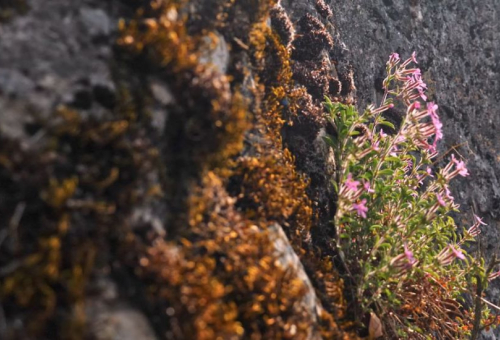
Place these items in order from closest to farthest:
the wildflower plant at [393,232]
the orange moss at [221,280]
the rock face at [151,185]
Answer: the rock face at [151,185], the orange moss at [221,280], the wildflower plant at [393,232]

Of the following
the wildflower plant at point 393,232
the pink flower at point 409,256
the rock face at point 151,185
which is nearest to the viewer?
the rock face at point 151,185

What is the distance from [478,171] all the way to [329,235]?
3.37 meters

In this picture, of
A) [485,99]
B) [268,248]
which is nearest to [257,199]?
[268,248]

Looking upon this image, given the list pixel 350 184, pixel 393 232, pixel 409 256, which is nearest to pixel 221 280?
pixel 350 184

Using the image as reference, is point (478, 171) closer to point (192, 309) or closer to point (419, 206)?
point (419, 206)

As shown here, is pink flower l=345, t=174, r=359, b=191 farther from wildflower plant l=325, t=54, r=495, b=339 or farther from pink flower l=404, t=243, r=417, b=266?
pink flower l=404, t=243, r=417, b=266

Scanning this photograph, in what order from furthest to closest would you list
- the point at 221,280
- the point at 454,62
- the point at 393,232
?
the point at 454,62 < the point at 393,232 < the point at 221,280

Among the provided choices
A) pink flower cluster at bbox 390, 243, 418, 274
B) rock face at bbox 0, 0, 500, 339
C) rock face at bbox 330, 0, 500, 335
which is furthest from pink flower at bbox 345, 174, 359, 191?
rock face at bbox 330, 0, 500, 335

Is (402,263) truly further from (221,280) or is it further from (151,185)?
(151,185)

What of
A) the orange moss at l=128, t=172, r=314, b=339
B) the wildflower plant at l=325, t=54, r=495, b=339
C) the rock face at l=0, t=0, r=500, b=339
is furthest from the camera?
the wildflower plant at l=325, t=54, r=495, b=339

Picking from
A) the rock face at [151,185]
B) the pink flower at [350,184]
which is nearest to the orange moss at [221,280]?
the rock face at [151,185]

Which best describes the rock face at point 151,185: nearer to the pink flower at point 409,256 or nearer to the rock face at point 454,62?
the pink flower at point 409,256

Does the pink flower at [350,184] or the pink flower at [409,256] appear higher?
the pink flower at [350,184]

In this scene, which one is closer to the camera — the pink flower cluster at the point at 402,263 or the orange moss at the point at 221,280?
the orange moss at the point at 221,280
